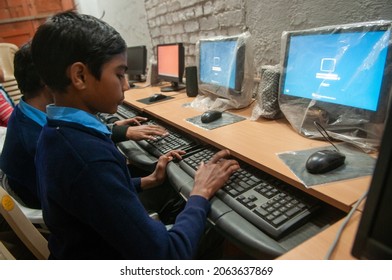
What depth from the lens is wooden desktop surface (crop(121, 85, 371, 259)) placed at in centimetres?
51

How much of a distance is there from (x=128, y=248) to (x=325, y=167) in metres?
0.54

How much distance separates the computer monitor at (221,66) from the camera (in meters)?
1.28

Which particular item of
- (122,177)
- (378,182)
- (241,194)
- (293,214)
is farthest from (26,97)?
(378,182)

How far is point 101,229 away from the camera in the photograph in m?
0.57

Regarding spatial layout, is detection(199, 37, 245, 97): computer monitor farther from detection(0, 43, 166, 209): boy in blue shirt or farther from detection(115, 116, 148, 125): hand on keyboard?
detection(0, 43, 166, 209): boy in blue shirt

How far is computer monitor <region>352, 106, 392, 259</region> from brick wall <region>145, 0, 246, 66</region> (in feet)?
4.73

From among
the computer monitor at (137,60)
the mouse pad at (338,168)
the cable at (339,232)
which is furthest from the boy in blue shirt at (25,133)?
the computer monitor at (137,60)

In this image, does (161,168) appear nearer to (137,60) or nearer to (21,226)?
(21,226)

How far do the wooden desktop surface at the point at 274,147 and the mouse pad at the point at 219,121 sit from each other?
29 millimetres

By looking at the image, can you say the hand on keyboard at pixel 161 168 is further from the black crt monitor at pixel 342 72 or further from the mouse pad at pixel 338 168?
the black crt monitor at pixel 342 72

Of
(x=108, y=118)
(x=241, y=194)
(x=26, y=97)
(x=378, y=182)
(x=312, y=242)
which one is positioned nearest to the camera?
(x=378, y=182)

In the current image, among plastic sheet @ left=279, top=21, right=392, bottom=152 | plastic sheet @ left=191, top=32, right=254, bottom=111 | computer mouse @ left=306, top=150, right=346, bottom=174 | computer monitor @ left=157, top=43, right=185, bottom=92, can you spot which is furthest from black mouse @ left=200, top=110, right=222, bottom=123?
computer monitor @ left=157, top=43, right=185, bottom=92

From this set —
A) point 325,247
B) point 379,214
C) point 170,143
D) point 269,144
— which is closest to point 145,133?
point 170,143
